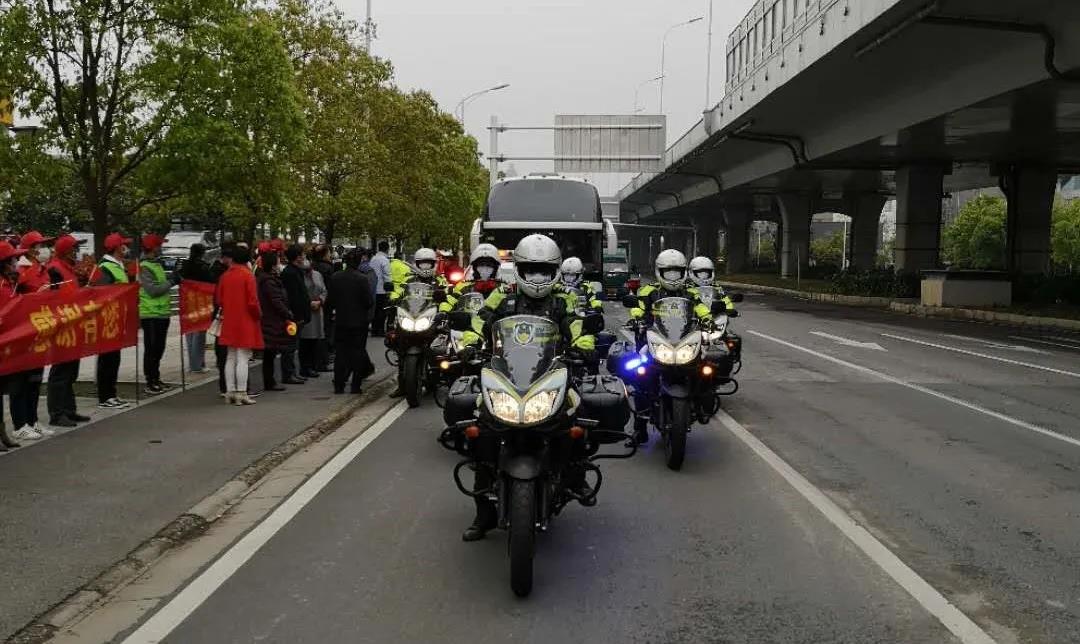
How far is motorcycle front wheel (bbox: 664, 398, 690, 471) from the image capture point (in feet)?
27.5

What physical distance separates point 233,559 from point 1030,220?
39114mm

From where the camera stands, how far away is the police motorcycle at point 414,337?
1209 centimetres

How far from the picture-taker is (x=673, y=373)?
860cm

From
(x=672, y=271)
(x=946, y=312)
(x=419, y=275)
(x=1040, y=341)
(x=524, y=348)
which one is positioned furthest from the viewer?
(x=946, y=312)

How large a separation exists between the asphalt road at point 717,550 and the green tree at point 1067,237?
72.0 metres

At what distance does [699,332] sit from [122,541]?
486 centimetres

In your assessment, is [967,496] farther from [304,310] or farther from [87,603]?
[304,310]

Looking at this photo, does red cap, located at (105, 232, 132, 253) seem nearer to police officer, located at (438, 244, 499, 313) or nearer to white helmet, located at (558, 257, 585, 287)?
police officer, located at (438, 244, 499, 313)

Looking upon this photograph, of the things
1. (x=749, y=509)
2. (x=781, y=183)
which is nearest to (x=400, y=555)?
(x=749, y=509)

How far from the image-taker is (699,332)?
8852 millimetres

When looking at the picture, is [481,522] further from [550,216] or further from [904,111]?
[904,111]

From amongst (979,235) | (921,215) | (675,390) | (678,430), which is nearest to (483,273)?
(675,390)

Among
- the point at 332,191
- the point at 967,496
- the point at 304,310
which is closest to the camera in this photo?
the point at 967,496

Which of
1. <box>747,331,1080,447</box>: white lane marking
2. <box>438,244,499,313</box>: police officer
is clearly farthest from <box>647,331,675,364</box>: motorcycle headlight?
<box>747,331,1080,447</box>: white lane marking
